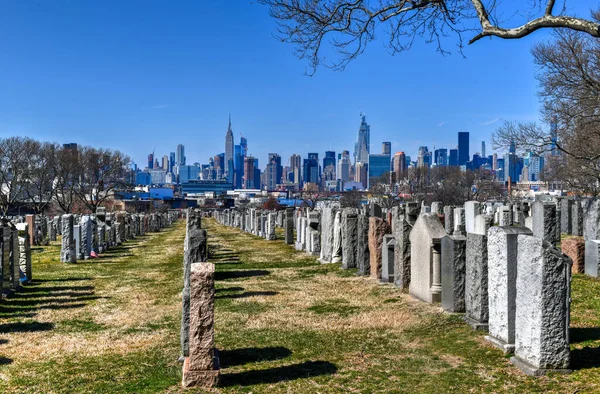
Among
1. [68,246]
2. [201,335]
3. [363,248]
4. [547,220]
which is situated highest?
[547,220]

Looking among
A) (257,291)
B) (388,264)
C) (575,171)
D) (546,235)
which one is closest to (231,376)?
(257,291)

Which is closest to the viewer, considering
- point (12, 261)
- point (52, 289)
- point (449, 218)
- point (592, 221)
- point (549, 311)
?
point (549, 311)

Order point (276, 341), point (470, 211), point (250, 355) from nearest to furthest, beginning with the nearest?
1. point (250, 355)
2. point (276, 341)
3. point (470, 211)

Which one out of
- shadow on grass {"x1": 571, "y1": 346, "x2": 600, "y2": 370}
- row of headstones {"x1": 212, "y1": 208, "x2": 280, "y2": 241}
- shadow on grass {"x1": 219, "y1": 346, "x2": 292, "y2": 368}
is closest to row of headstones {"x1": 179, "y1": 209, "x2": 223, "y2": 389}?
shadow on grass {"x1": 219, "y1": 346, "x2": 292, "y2": 368}

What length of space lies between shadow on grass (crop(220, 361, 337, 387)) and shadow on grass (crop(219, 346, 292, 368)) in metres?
0.44

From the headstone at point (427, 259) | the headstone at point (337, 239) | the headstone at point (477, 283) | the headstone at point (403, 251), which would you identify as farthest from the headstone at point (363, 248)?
the headstone at point (477, 283)

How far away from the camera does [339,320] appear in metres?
9.70

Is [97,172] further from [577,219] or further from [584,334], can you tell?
[584,334]

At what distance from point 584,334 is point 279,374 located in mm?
4461

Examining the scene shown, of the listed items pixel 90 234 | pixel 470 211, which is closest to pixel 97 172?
pixel 90 234

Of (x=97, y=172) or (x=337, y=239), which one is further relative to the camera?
(x=97, y=172)

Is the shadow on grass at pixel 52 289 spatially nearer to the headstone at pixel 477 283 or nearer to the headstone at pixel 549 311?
the headstone at pixel 477 283

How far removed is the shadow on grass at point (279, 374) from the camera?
655 cm

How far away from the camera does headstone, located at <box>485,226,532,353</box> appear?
7.36m
